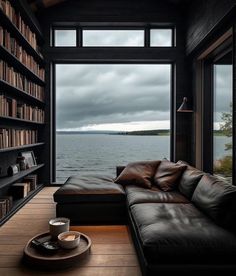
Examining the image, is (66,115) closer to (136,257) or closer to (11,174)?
(11,174)

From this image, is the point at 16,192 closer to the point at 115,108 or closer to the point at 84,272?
the point at 84,272

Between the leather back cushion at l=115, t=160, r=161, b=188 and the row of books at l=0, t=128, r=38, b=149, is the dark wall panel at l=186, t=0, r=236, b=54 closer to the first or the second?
the leather back cushion at l=115, t=160, r=161, b=188

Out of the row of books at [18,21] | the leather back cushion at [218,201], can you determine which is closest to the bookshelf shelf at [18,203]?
the leather back cushion at [218,201]

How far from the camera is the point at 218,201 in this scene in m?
2.04

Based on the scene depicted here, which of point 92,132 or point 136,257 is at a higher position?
point 92,132

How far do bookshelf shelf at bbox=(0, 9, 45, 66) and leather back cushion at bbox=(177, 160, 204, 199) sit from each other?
295cm

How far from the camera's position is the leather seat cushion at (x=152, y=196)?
2682mm

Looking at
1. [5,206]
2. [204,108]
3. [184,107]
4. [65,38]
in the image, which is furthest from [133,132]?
[5,206]

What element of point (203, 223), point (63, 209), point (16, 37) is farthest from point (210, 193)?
point (16, 37)

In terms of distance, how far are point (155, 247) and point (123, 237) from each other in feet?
3.41

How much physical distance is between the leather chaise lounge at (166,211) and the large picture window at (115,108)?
64.8 inches

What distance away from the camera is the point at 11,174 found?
3676mm

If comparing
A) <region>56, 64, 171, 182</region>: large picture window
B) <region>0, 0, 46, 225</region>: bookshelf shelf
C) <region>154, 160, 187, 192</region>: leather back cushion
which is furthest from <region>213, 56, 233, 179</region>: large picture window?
<region>0, 0, 46, 225</region>: bookshelf shelf

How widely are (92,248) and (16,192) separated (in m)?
1.96
